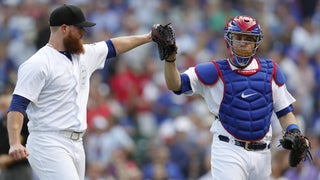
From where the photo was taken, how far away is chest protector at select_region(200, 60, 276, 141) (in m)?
8.02

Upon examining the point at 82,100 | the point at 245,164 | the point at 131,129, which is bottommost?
the point at 131,129

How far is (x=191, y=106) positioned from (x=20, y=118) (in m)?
7.47

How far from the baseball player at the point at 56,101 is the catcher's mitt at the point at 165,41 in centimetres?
66

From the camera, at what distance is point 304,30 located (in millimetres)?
17078

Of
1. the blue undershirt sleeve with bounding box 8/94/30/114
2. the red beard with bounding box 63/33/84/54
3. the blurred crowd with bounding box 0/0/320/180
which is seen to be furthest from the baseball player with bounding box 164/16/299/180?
the blurred crowd with bounding box 0/0/320/180

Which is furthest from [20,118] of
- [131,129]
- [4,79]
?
[4,79]

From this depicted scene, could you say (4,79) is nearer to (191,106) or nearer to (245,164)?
(191,106)

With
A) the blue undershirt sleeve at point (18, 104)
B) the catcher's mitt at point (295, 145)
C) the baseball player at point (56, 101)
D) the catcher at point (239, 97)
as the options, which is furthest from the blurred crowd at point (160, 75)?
the blue undershirt sleeve at point (18, 104)

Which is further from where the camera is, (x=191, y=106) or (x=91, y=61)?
(x=191, y=106)

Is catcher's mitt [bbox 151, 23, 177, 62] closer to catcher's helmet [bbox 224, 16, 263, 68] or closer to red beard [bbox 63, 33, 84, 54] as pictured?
catcher's helmet [bbox 224, 16, 263, 68]

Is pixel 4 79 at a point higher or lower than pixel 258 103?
lower

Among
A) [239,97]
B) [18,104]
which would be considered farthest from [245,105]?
[18,104]

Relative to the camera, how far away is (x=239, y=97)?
804 cm

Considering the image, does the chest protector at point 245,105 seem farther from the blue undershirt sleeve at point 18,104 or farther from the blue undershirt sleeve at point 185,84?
the blue undershirt sleeve at point 18,104
